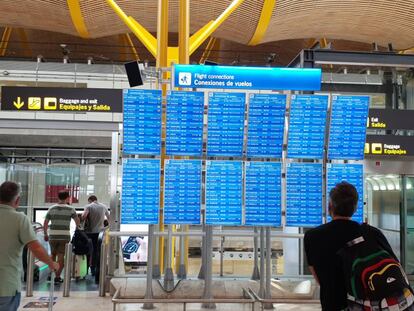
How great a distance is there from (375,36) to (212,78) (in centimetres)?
850

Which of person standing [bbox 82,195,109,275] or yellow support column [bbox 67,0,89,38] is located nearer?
person standing [bbox 82,195,109,275]

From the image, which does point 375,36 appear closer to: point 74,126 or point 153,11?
point 153,11

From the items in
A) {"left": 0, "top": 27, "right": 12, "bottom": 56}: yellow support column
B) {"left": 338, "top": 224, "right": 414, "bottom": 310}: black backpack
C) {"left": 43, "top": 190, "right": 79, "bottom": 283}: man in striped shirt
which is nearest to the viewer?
{"left": 338, "top": 224, "right": 414, "bottom": 310}: black backpack

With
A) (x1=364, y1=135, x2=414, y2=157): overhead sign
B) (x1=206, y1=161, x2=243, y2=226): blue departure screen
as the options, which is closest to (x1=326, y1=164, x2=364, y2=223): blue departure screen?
(x1=206, y1=161, x2=243, y2=226): blue departure screen

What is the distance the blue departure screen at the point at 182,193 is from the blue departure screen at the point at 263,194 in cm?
55

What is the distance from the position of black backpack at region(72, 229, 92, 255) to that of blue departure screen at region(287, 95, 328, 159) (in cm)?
459

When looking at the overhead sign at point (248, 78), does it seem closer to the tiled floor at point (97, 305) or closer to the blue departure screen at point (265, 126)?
the blue departure screen at point (265, 126)

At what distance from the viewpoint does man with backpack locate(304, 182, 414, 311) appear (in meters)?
2.51

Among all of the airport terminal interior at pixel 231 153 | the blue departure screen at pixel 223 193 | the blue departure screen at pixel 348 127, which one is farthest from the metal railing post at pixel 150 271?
the blue departure screen at pixel 348 127

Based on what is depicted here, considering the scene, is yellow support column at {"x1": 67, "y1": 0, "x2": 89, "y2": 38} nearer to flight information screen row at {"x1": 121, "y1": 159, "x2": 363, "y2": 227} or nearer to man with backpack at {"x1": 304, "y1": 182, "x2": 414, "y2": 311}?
flight information screen row at {"x1": 121, "y1": 159, "x2": 363, "y2": 227}

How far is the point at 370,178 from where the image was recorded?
41.4ft

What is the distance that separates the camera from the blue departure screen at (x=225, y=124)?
5.46 m

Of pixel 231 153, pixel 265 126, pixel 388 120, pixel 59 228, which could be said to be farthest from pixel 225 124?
pixel 388 120

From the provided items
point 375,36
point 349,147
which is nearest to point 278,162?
point 349,147
